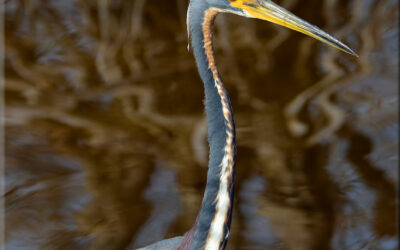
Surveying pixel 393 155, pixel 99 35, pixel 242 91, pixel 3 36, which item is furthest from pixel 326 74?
pixel 3 36

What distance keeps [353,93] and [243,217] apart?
5.95 ft

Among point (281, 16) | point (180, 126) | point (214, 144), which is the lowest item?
point (180, 126)

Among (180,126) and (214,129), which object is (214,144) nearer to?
(214,129)

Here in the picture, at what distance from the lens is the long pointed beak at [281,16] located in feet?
6.04

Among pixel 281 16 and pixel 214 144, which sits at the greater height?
pixel 281 16

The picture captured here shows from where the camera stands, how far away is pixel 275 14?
6.17 ft

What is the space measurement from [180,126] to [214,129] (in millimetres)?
2278

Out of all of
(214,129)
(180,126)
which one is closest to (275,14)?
(214,129)

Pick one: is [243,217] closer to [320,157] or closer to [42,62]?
[320,157]

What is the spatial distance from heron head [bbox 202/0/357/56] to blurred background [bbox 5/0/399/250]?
124 centimetres

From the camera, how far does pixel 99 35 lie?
5.53 metres

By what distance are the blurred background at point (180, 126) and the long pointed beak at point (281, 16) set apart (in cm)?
124

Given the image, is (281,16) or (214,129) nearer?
(214,129)

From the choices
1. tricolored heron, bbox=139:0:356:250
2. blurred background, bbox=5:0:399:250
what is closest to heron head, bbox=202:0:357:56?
tricolored heron, bbox=139:0:356:250
